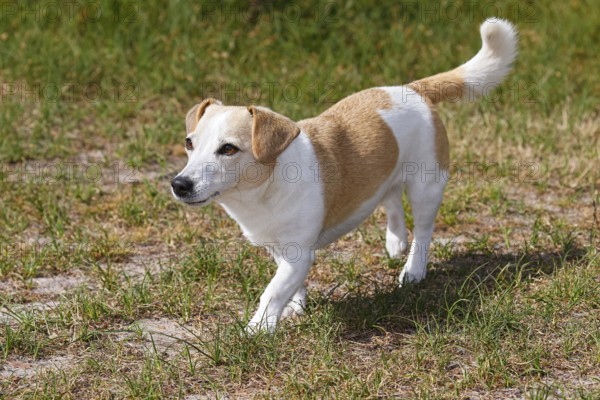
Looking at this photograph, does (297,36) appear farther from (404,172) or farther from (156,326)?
(156,326)

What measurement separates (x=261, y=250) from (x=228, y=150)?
1.28m

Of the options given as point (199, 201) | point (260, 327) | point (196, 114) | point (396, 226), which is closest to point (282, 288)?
point (260, 327)

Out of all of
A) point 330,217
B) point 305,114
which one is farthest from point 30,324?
point 305,114

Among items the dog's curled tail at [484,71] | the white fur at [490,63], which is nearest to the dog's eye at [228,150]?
the dog's curled tail at [484,71]

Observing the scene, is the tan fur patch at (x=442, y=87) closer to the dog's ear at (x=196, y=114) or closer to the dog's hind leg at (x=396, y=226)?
the dog's hind leg at (x=396, y=226)

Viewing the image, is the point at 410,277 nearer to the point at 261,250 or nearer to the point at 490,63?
the point at 261,250

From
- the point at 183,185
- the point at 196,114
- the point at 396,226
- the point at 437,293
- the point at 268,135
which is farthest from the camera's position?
the point at 396,226

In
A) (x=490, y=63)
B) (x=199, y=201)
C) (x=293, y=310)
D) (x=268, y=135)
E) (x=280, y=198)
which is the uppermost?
(x=268, y=135)

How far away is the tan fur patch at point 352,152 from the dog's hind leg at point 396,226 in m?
0.49

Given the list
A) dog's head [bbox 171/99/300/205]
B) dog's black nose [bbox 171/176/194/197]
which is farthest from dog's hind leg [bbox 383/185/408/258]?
dog's black nose [bbox 171/176/194/197]

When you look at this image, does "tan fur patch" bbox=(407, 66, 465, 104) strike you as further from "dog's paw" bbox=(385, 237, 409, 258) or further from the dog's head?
the dog's head

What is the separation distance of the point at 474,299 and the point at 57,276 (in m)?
2.21

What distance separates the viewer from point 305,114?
7.38m

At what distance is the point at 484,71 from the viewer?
17.4ft
